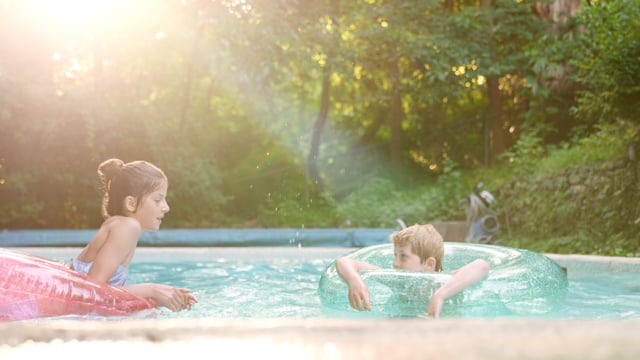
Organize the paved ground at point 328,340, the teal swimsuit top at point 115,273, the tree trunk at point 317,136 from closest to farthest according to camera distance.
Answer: the paved ground at point 328,340
the teal swimsuit top at point 115,273
the tree trunk at point 317,136

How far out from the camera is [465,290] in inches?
129

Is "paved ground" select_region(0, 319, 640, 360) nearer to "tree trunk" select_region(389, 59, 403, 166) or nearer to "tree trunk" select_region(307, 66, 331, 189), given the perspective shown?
"tree trunk" select_region(307, 66, 331, 189)

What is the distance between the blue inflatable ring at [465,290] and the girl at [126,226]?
0.79 metres

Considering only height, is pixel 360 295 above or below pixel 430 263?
below

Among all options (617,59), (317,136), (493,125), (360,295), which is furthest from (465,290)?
(493,125)

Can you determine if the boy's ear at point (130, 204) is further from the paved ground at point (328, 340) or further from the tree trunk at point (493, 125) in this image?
the tree trunk at point (493, 125)

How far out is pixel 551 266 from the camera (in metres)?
4.01

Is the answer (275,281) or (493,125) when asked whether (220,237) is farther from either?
(493,125)

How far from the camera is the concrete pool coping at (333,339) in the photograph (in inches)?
27.6

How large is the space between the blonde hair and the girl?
3.28ft

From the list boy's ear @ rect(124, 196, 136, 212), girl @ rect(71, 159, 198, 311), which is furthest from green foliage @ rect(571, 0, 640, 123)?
boy's ear @ rect(124, 196, 136, 212)

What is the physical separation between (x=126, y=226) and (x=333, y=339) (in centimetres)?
291

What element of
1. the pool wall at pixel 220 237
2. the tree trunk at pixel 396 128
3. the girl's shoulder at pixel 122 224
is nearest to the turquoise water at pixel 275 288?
the girl's shoulder at pixel 122 224

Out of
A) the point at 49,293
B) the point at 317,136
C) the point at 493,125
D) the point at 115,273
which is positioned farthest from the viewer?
the point at 493,125
